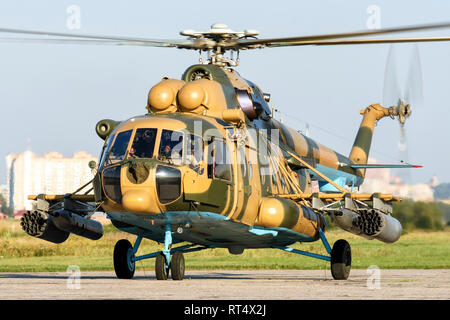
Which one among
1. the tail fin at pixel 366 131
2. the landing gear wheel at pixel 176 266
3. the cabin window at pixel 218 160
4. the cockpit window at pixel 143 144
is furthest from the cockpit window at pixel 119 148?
the tail fin at pixel 366 131

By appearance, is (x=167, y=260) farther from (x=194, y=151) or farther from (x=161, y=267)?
(x=194, y=151)

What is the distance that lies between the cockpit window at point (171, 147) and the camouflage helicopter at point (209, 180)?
0.02 m

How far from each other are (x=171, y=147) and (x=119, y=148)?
3.36 ft

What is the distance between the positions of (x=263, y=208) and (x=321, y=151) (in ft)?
17.8

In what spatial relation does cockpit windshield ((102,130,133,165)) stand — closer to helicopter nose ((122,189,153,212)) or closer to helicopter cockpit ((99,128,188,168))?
helicopter cockpit ((99,128,188,168))

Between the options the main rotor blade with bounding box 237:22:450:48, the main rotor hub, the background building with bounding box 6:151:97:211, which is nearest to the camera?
the main rotor blade with bounding box 237:22:450:48

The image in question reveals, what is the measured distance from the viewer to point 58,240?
64.3 ft

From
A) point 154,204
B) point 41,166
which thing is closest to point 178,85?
point 154,204

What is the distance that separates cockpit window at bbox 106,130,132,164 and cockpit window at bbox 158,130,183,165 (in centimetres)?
72

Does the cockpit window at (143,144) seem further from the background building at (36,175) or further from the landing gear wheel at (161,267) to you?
the background building at (36,175)

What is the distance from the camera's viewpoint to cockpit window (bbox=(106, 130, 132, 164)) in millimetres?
16422

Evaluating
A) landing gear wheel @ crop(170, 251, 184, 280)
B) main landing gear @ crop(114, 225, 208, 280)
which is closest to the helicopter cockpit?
main landing gear @ crop(114, 225, 208, 280)

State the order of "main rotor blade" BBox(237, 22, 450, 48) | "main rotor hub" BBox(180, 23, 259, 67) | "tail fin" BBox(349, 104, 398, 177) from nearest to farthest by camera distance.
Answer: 1. "main rotor blade" BBox(237, 22, 450, 48)
2. "main rotor hub" BBox(180, 23, 259, 67)
3. "tail fin" BBox(349, 104, 398, 177)
